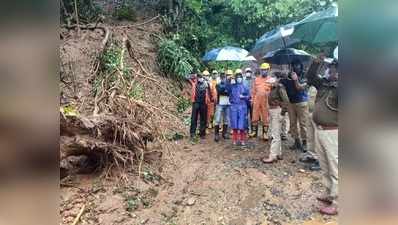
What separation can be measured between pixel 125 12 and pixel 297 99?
7984mm

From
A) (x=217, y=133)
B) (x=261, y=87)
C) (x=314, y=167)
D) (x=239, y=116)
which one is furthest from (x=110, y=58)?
(x=314, y=167)

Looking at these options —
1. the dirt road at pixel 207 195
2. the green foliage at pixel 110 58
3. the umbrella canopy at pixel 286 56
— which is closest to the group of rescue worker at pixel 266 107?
the umbrella canopy at pixel 286 56

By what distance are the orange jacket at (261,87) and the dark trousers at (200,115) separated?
1029 mm

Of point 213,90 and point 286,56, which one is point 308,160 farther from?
point 213,90

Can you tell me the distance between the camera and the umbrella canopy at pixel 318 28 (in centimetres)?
545

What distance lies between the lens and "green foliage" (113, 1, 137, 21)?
12.1m

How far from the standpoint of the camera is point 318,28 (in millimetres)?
5727

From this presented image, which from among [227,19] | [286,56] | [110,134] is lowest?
[110,134]

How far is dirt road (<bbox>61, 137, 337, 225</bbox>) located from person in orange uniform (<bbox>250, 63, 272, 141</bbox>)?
3.75ft

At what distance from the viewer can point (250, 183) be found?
530cm

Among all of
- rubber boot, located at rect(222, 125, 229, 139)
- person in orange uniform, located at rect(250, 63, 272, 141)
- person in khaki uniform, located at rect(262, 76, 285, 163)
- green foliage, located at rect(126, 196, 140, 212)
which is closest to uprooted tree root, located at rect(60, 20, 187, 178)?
green foliage, located at rect(126, 196, 140, 212)

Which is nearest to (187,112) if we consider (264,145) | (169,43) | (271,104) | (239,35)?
(169,43)

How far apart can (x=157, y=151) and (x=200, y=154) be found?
2.88 feet
